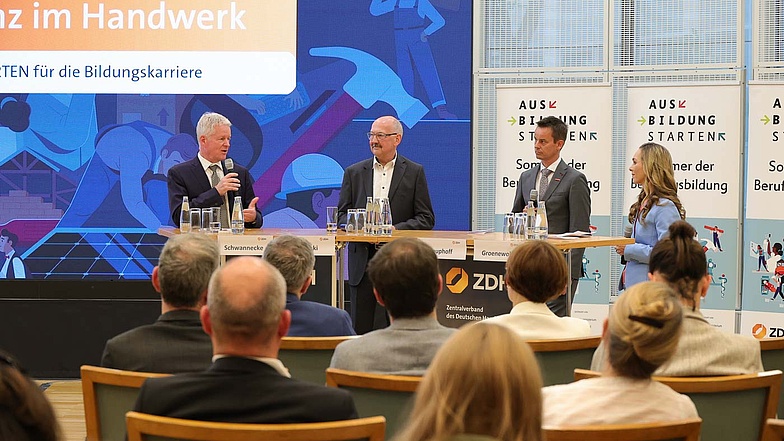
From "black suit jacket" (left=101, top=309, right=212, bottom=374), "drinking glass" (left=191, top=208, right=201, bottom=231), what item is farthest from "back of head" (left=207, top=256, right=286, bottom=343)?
"drinking glass" (left=191, top=208, right=201, bottom=231)

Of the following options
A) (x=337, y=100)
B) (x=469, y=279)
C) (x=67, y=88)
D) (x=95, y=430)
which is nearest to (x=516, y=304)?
Answer: (x=95, y=430)

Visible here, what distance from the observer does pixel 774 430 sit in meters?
1.93

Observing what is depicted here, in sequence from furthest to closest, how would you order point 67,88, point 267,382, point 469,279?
point 67,88
point 469,279
point 267,382

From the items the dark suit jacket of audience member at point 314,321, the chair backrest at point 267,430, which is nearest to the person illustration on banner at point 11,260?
the dark suit jacket of audience member at point 314,321

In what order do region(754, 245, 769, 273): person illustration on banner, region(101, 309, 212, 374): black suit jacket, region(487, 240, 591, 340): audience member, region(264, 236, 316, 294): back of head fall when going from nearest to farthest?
region(101, 309, 212, 374): black suit jacket → region(487, 240, 591, 340): audience member → region(264, 236, 316, 294): back of head → region(754, 245, 769, 273): person illustration on banner

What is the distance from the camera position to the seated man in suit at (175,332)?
8.97 feet

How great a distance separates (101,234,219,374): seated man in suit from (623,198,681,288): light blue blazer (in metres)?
3.08

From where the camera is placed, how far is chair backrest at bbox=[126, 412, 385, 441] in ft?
6.09

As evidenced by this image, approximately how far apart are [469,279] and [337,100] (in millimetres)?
2197

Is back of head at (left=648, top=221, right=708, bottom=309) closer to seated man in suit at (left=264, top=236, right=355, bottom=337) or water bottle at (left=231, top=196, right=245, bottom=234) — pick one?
seated man in suit at (left=264, top=236, right=355, bottom=337)

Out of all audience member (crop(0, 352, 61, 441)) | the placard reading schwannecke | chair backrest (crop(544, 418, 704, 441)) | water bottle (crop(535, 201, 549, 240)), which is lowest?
chair backrest (crop(544, 418, 704, 441))

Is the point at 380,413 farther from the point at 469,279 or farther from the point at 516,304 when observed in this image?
the point at 469,279

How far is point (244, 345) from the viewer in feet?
7.09

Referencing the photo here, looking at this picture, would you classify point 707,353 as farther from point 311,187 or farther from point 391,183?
Answer: point 311,187
